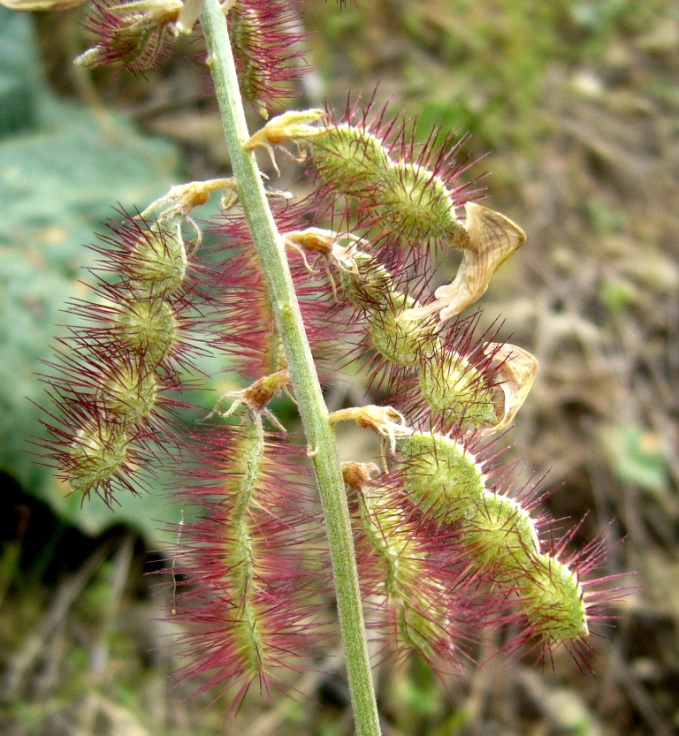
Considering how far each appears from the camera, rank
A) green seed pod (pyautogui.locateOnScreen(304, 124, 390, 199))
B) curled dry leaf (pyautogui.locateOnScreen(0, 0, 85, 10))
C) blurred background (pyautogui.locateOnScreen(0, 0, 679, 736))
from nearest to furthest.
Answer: curled dry leaf (pyautogui.locateOnScreen(0, 0, 85, 10)) → green seed pod (pyautogui.locateOnScreen(304, 124, 390, 199)) → blurred background (pyautogui.locateOnScreen(0, 0, 679, 736))

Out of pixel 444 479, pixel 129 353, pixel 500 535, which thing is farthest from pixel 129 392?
pixel 500 535

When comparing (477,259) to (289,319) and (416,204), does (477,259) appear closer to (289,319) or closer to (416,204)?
(416,204)

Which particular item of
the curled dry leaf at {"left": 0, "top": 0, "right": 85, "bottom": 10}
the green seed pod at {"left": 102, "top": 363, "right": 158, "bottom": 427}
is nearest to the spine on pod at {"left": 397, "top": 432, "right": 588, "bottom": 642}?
the green seed pod at {"left": 102, "top": 363, "right": 158, "bottom": 427}

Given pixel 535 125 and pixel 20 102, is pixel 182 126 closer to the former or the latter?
pixel 20 102

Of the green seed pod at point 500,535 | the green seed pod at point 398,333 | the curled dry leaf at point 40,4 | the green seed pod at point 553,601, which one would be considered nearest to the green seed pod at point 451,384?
the green seed pod at point 398,333

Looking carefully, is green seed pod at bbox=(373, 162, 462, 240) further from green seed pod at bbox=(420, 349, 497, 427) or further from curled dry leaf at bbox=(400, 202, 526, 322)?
green seed pod at bbox=(420, 349, 497, 427)

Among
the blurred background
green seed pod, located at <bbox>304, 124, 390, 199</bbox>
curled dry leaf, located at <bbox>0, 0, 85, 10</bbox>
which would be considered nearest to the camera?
curled dry leaf, located at <bbox>0, 0, 85, 10</bbox>

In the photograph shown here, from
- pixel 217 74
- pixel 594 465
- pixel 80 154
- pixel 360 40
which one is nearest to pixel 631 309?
pixel 594 465
